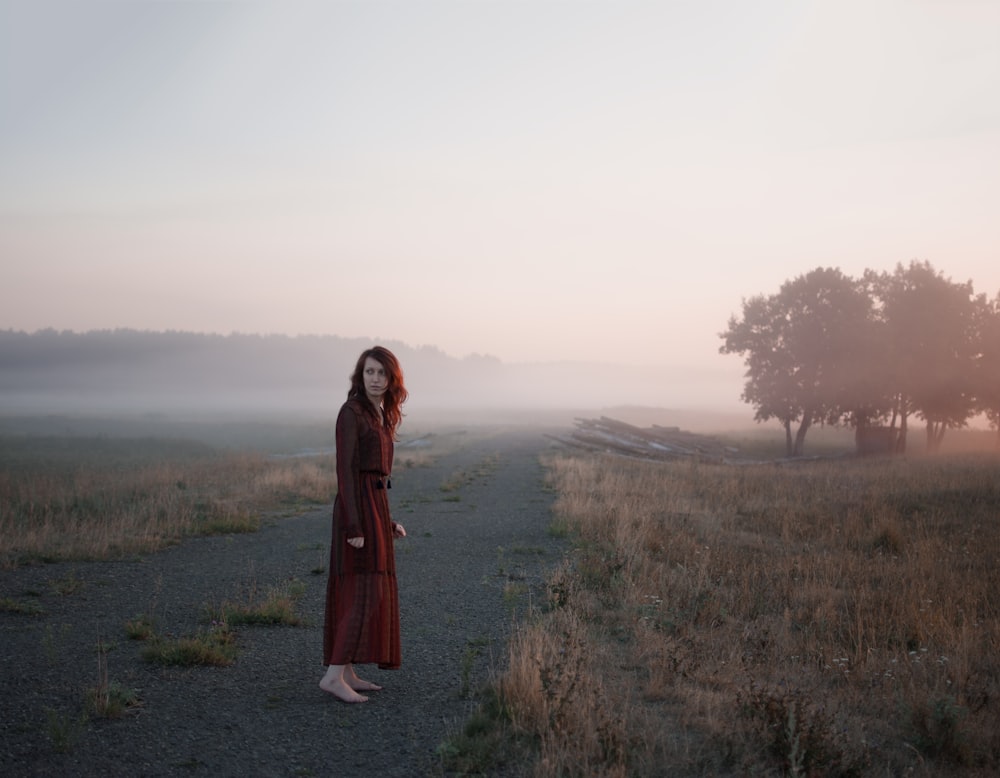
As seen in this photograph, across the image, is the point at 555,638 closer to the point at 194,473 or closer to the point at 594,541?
the point at 594,541

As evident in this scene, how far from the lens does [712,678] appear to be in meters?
5.76

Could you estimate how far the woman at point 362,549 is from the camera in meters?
5.43

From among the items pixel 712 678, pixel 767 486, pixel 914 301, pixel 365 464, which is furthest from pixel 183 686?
pixel 914 301

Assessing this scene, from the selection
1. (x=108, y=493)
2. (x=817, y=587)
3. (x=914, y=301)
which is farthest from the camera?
(x=914, y=301)

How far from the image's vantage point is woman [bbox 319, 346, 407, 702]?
543 cm

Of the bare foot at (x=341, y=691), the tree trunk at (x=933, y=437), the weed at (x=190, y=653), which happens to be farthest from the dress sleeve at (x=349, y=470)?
the tree trunk at (x=933, y=437)

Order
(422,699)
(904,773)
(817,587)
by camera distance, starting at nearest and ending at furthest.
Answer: (904,773) < (422,699) < (817,587)

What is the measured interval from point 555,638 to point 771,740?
2172mm

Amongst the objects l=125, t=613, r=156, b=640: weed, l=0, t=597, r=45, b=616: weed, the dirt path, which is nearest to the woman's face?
the dirt path

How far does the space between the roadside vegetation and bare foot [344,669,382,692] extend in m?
1.04

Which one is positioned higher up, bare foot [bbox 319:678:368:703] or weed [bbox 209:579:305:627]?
bare foot [bbox 319:678:368:703]

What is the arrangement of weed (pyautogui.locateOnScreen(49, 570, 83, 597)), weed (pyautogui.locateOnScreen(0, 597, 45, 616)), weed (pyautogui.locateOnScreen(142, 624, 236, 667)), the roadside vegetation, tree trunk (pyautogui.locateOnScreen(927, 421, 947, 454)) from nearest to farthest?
1. the roadside vegetation
2. weed (pyautogui.locateOnScreen(142, 624, 236, 667))
3. weed (pyautogui.locateOnScreen(0, 597, 45, 616))
4. weed (pyautogui.locateOnScreen(49, 570, 83, 597))
5. tree trunk (pyautogui.locateOnScreen(927, 421, 947, 454))

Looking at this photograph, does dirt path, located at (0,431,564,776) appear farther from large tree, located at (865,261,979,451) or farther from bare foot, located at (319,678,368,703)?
large tree, located at (865,261,979,451)

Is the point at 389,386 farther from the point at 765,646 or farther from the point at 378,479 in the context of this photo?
the point at 765,646
